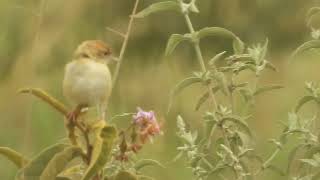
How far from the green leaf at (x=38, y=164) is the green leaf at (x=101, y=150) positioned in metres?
0.04

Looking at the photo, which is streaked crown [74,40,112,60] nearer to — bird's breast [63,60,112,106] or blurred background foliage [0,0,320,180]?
bird's breast [63,60,112,106]

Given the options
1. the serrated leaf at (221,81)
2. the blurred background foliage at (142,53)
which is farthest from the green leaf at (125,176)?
the blurred background foliage at (142,53)

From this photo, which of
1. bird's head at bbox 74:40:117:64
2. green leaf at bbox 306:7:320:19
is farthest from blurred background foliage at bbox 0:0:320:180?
bird's head at bbox 74:40:117:64

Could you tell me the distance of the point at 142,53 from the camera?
177 centimetres

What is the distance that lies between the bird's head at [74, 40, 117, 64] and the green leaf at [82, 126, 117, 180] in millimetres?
92

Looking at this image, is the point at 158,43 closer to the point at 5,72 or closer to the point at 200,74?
the point at 5,72

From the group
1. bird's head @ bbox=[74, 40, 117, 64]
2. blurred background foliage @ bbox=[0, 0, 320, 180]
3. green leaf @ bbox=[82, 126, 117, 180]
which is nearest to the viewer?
green leaf @ bbox=[82, 126, 117, 180]

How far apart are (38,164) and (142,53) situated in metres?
1.19

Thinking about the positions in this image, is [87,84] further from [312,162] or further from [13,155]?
[312,162]

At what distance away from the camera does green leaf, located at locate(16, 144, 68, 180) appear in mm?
584

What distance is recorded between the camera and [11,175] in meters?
1.48

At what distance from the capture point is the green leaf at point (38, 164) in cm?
58

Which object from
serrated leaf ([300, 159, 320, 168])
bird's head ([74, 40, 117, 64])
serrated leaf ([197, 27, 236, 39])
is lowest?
serrated leaf ([300, 159, 320, 168])

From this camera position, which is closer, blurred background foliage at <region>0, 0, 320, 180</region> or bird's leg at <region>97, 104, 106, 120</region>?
bird's leg at <region>97, 104, 106, 120</region>
